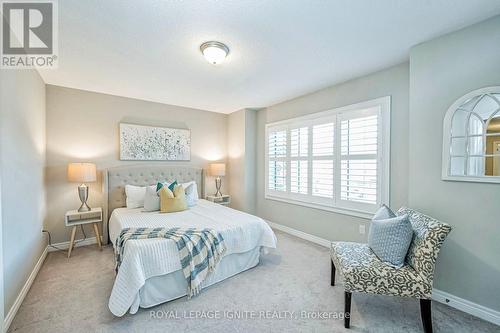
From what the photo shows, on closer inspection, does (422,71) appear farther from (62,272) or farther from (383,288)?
(62,272)

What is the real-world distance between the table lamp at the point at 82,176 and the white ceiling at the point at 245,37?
122cm

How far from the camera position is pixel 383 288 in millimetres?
1741

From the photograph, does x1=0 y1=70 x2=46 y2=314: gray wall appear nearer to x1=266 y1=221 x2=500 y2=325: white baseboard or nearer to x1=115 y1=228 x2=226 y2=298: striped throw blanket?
x1=115 y1=228 x2=226 y2=298: striped throw blanket

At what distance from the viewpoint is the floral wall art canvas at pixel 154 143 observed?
3.87m

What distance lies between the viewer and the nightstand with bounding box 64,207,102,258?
3.06 metres

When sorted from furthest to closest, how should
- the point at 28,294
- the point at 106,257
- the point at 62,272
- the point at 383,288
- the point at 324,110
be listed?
the point at 324,110, the point at 106,257, the point at 62,272, the point at 28,294, the point at 383,288

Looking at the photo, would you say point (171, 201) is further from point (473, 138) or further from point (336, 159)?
point (473, 138)

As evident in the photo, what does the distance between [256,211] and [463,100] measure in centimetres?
374

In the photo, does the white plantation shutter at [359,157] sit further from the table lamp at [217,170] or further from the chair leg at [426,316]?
the table lamp at [217,170]

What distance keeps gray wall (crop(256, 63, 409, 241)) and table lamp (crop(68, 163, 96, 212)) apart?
9.77 ft

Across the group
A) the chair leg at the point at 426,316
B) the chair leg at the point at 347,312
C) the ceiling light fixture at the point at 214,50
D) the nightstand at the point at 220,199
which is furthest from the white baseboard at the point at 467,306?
the nightstand at the point at 220,199

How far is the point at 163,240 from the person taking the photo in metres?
2.13

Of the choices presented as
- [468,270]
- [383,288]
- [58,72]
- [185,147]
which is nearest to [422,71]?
[468,270]

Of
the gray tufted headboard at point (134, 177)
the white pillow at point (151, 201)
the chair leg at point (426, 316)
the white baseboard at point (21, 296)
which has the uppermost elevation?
the gray tufted headboard at point (134, 177)
